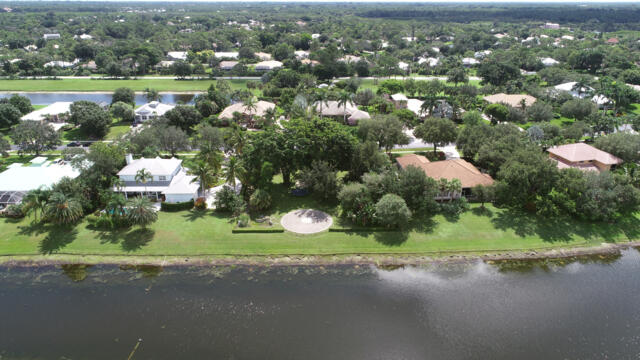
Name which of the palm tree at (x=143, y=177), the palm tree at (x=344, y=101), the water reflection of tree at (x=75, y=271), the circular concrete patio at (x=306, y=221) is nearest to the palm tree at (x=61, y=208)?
the water reflection of tree at (x=75, y=271)

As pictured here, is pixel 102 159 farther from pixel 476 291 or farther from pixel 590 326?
pixel 590 326

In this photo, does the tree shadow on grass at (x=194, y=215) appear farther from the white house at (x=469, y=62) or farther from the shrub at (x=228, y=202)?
the white house at (x=469, y=62)

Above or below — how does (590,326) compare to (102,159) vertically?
below

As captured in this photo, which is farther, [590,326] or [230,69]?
[230,69]

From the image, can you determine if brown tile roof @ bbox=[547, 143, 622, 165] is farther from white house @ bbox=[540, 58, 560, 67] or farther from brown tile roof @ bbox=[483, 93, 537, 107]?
white house @ bbox=[540, 58, 560, 67]

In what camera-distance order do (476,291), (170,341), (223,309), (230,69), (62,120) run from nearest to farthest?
(170,341) < (223,309) < (476,291) < (62,120) < (230,69)

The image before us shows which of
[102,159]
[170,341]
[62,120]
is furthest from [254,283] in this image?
[62,120]
